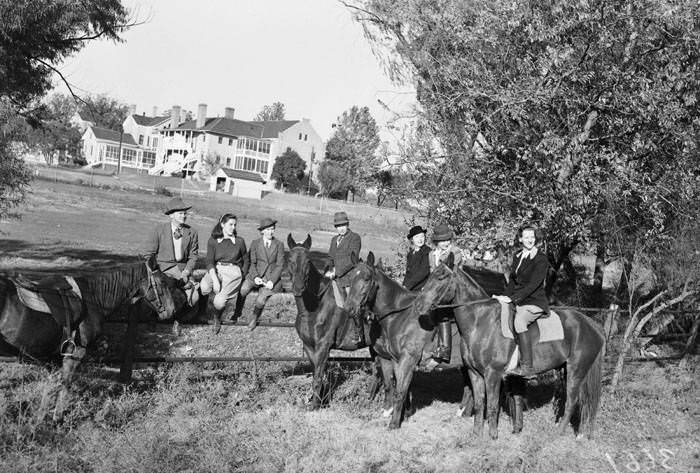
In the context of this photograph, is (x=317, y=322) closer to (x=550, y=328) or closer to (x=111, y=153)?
(x=550, y=328)

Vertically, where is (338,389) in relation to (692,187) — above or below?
below

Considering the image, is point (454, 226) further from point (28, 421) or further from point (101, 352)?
point (28, 421)

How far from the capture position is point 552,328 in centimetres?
842

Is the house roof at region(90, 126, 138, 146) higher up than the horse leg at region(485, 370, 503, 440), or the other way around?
the house roof at region(90, 126, 138, 146)

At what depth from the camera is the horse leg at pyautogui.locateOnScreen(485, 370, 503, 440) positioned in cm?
809

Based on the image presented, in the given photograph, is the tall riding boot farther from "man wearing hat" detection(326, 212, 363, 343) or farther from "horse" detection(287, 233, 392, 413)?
"man wearing hat" detection(326, 212, 363, 343)

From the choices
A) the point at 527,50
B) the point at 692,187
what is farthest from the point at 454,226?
the point at 692,187

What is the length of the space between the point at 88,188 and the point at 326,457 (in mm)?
54177

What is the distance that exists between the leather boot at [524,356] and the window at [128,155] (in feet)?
352

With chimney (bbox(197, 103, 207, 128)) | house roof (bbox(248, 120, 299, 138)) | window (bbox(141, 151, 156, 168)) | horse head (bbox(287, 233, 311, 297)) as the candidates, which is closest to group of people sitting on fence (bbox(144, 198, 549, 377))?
horse head (bbox(287, 233, 311, 297))

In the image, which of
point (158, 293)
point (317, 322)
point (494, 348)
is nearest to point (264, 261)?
point (317, 322)

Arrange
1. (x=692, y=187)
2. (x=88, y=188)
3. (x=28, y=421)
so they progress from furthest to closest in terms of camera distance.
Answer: (x=88, y=188)
(x=692, y=187)
(x=28, y=421)

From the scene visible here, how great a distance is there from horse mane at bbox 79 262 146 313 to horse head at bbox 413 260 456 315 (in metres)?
3.60

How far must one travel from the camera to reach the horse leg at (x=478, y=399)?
817cm
